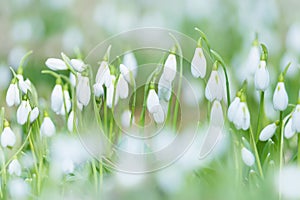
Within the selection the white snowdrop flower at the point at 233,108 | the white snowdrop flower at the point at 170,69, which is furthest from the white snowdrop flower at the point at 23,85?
the white snowdrop flower at the point at 233,108

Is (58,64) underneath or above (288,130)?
above

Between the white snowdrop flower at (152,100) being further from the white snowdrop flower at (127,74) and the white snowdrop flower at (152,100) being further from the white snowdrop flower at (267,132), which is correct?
the white snowdrop flower at (267,132)

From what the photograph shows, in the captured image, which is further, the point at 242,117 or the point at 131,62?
the point at 131,62

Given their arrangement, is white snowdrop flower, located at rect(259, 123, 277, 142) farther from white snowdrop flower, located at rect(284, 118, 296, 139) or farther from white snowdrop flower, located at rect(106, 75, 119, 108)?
white snowdrop flower, located at rect(106, 75, 119, 108)

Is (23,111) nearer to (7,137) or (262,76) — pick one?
(7,137)

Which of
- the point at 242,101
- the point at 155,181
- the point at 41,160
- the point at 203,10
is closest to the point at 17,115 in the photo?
the point at 41,160

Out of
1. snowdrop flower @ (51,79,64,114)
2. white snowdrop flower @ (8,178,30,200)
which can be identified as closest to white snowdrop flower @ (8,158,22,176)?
white snowdrop flower @ (8,178,30,200)

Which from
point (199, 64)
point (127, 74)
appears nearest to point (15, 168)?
point (127, 74)
